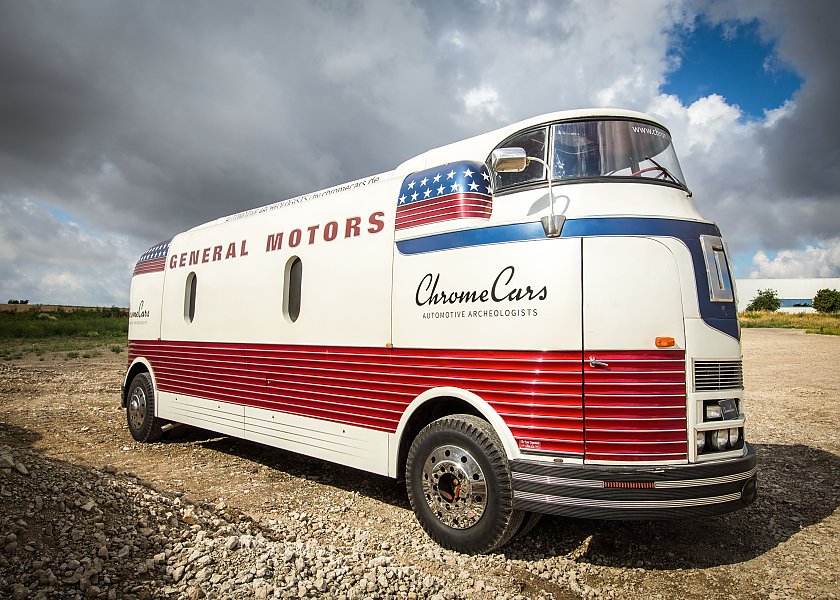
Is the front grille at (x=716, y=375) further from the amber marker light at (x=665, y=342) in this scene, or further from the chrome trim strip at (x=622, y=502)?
the chrome trim strip at (x=622, y=502)

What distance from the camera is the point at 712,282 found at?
4.18 meters

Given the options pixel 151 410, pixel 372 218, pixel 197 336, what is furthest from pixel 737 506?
pixel 151 410

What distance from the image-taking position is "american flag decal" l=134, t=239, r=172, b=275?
907cm

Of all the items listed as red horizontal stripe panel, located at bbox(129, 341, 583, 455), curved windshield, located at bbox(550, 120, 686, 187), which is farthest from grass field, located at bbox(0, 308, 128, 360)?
curved windshield, located at bbox(550, 120, 686, 187)

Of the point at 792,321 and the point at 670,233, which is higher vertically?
the point at 792,321

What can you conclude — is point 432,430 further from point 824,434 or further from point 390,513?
point 824,434

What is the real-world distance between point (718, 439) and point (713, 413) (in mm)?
197

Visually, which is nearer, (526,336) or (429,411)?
(526,336)

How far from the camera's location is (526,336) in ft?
13.7

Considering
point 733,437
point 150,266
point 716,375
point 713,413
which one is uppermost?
point 150,266

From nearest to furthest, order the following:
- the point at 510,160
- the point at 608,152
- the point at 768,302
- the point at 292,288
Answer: the point at 510,160, the point at 608,152, the point at 292,288, the point at 768,302

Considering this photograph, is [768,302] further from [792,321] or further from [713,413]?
[713,413]

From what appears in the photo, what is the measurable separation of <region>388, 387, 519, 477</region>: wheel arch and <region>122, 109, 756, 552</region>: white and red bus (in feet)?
0.07

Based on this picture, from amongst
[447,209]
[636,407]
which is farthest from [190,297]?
[636,407]
